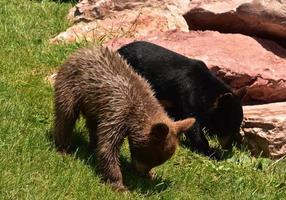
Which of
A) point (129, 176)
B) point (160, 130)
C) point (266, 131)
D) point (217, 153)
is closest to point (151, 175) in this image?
point (129, 176)

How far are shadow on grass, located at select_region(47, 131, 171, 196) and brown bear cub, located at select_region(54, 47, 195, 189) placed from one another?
102mm

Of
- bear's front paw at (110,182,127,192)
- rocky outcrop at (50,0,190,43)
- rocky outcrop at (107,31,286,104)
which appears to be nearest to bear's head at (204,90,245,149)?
rocky outcrop at (107,31,286,104)

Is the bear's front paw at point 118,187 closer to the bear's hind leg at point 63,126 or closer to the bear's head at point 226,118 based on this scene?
the bear's hind leg at point 63,126

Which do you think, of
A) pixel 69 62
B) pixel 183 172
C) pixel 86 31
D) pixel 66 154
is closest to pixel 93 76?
pixel 69 62

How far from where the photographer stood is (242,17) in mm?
9594

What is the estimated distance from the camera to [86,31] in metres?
10.2

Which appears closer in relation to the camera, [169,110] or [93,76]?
[93,76]

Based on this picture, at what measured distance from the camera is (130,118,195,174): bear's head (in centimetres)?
623

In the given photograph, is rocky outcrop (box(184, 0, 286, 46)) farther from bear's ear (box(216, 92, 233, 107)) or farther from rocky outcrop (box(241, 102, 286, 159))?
bear's ear (box(216, 92, 233, 107))

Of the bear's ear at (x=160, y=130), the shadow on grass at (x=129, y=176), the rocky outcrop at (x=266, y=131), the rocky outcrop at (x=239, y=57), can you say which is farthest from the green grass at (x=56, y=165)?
the rocky outcrop at (x=239, y=57)

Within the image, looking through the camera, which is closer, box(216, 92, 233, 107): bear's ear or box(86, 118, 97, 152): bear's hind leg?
box(86, 118, 97, 152): bear's hind leg

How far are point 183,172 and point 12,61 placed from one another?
3.08m

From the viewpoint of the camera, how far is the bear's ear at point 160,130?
6137 mm

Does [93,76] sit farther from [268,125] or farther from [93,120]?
[268,125]
